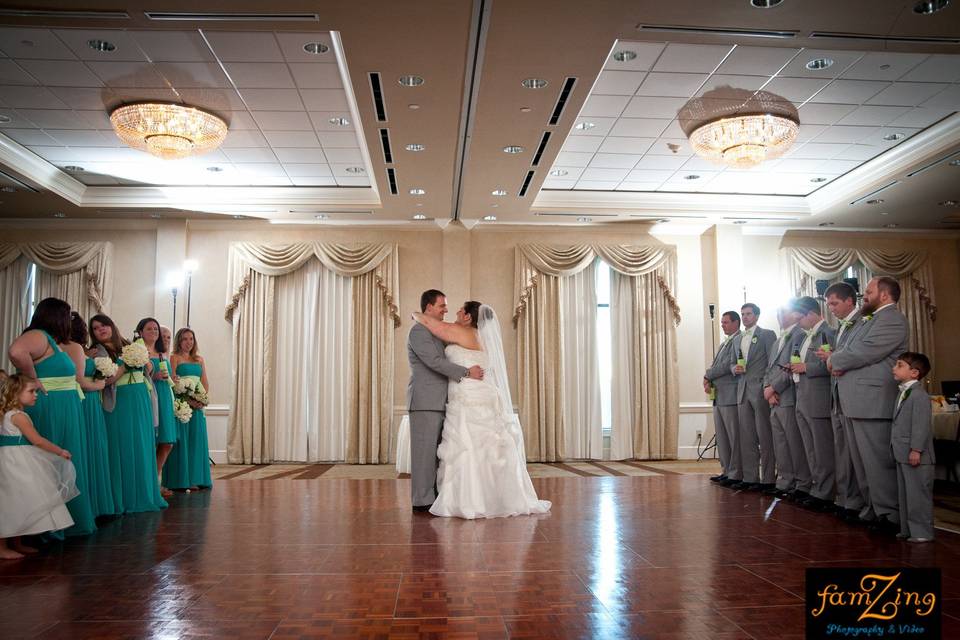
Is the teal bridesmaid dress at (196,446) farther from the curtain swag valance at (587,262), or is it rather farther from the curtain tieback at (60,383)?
the curtain swag valance at (587,262)

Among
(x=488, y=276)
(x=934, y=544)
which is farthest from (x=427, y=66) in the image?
(x=488, y=276)

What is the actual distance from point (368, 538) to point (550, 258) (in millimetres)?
7378

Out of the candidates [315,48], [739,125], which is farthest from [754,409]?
[315,48]

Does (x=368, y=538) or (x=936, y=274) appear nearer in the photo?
(x=368, y=538)

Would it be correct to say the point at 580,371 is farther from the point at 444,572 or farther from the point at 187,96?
the point at 444,572

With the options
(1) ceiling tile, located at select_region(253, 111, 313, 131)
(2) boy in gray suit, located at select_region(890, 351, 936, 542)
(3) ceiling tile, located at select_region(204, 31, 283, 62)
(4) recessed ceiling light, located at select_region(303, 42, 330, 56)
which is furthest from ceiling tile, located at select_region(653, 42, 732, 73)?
(1) ceiling tile, located at select_region(253, 111, 313, 131)

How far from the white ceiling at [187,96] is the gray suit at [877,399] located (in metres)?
4.72

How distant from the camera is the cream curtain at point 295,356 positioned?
10914 millimetres

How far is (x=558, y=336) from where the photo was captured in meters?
11.4

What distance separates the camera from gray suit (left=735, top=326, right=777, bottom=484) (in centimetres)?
683

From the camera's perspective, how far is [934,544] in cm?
453

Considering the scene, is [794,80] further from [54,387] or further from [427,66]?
[54,387]

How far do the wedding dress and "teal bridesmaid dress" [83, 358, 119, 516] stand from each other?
8.09ft

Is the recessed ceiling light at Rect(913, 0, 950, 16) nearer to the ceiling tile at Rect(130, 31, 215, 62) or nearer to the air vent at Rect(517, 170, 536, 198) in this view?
the air vent at Rect(517, 170, 536, 198)
